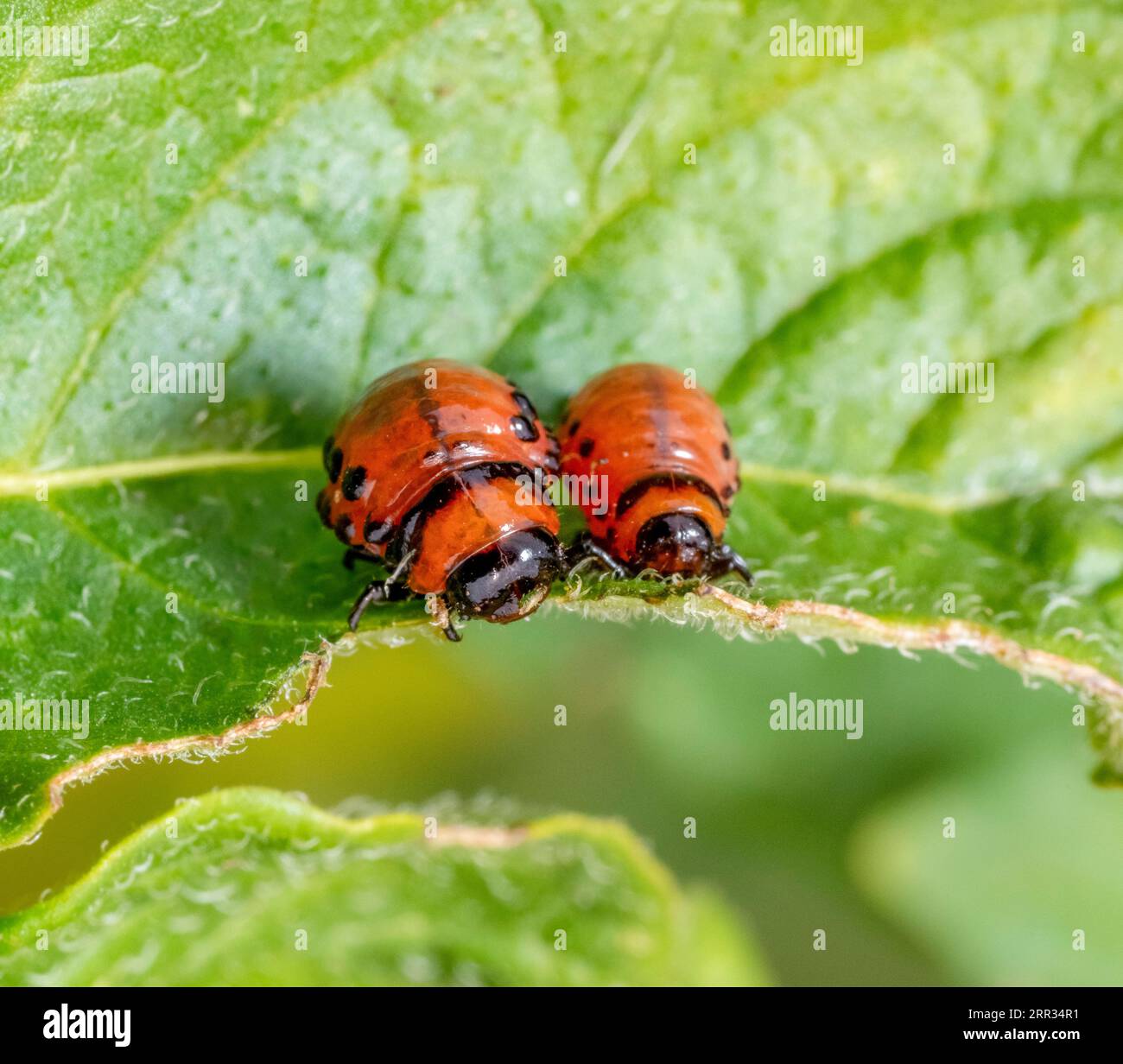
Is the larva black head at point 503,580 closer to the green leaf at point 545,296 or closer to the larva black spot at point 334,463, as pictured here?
the green leaf at point 545,296

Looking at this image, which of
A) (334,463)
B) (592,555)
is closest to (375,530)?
(334,463)

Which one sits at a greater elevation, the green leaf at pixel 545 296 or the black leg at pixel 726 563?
the green leaf at pixel 545 296

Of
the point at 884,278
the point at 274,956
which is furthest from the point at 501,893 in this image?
the point at 884,278

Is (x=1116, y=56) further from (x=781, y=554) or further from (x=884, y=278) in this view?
(x=781, y=554)

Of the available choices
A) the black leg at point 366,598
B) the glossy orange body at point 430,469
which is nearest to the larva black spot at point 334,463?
the glossy orange body at point 430,469

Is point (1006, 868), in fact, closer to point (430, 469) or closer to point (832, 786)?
point (832, 786)
